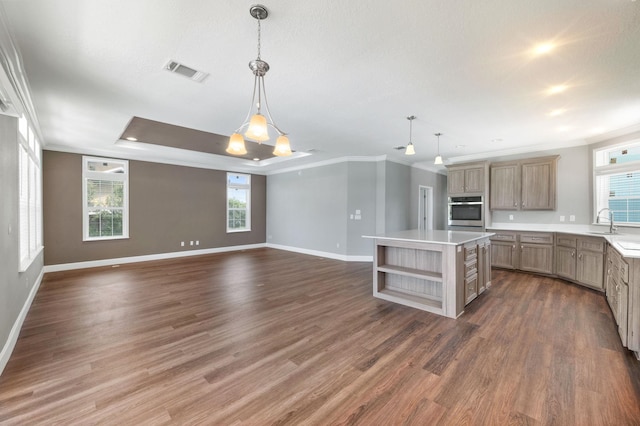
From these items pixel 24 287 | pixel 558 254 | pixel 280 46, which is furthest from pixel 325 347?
pixel 558 254

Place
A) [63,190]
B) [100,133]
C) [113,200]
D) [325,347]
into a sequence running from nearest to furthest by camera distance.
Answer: [325,347] → [100,133] → [63,190] → [113,200]

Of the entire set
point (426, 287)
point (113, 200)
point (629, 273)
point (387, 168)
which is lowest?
point (426, 287)

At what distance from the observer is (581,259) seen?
14.6 ft

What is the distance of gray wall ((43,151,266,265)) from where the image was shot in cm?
568

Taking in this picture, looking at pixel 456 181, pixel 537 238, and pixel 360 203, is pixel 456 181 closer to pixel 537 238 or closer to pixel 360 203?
pixel 537 238

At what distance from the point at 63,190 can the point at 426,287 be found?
7472 millimetres

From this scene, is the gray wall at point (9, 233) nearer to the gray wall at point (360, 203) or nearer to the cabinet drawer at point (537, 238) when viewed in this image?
the gray wall at point (360, 203)

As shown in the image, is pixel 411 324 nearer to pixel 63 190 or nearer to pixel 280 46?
pixel 280 46

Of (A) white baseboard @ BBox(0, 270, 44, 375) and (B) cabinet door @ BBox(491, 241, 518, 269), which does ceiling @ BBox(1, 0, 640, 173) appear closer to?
(B) cabinet door @ BBox(491, 241, 518, 269)

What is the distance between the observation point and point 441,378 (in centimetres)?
208

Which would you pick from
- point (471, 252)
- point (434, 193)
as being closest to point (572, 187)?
point (471, 252)

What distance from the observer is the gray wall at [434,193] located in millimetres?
7621

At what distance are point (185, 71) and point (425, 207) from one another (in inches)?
293

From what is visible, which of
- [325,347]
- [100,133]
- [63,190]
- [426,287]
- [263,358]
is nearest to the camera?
[263,358]
